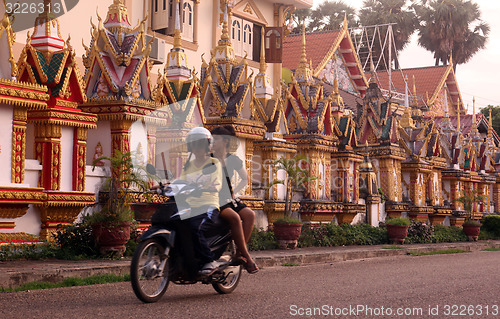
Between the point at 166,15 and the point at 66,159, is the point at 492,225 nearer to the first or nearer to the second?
the point at 166,15

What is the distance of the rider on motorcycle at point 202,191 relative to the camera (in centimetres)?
805

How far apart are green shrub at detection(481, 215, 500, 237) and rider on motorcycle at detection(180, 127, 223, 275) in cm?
2547

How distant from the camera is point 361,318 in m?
6.83

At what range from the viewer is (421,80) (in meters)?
52.4

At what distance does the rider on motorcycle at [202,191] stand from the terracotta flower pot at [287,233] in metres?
8.66

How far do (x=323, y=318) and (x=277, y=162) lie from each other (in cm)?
1120

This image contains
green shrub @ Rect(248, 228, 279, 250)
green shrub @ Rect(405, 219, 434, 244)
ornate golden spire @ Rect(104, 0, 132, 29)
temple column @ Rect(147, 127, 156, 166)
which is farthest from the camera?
green shrub @ Rect(405, 219, 434, 244)

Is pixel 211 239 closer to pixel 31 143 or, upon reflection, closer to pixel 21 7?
pixel 31 143

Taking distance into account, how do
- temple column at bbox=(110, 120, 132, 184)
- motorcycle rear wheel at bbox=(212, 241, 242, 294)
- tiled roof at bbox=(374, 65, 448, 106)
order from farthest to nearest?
tiled roof at bbox=(374, 65, 448, 106) < temple column at bbox=(110, 120, 132, 184) < motorcycle rear wheel at bbox=(212, 241, 242, 294)

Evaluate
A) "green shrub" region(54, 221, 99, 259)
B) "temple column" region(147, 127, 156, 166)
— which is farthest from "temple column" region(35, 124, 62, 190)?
"temple column" region(147, 127, 156, 166)

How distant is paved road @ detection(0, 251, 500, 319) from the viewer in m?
7.06

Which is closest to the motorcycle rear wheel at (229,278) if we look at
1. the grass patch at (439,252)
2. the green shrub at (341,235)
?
the green shrub at (341,235)

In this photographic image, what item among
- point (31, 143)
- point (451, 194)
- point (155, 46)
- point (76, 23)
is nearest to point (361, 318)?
point (31, 143)

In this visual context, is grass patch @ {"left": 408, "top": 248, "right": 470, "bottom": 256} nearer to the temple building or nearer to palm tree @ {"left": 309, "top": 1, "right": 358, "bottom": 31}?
the temple building
